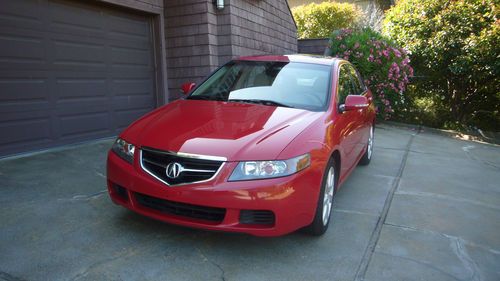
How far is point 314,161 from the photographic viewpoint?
298 cm

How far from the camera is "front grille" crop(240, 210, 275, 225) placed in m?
2.75

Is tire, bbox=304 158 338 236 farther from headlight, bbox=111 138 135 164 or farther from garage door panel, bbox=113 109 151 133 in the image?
garage door panel, bbox=113 109 151 133

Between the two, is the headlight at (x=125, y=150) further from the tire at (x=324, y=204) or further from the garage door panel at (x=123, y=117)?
the garage door panel at (x=123, y=117)

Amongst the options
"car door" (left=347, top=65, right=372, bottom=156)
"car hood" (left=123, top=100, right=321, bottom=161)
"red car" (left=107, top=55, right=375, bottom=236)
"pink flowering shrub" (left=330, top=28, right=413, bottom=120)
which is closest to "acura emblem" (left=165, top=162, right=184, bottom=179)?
"red car" (left=107, top=55, right=375, bottom=236)

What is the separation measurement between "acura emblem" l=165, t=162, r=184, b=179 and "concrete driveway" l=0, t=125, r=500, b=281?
576 millimetres

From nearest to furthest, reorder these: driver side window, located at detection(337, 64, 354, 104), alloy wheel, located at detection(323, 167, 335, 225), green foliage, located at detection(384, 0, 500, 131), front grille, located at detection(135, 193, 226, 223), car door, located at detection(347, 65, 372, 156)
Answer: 1. front grille, located at detection(135, 193, 226, 223)
2. alloy wheel, located at detection(323, 167, 335, 225)
3. driver side window, located at detection(337, 64, 354, 104)
4. car door, located at detection(347, 65, 372, 156)
5. green foliage, located at detection(384, 0, 500, 131)

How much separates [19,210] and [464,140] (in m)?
9.21

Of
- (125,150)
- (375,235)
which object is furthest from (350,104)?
(125,150)

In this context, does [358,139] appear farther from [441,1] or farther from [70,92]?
[441,1]

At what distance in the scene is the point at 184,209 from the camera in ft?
9.30

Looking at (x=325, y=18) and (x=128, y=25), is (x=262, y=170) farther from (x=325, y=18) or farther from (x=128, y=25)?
(x=325, y=18)

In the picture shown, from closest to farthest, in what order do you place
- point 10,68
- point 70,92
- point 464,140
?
point 10,68 → point 70,92 → point 464,140

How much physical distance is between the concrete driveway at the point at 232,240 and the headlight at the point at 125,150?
0.59 m

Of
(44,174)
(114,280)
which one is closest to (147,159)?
(114,280)
